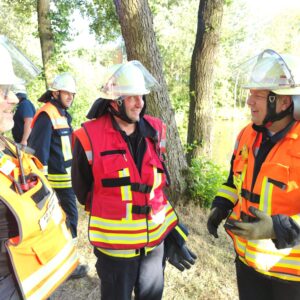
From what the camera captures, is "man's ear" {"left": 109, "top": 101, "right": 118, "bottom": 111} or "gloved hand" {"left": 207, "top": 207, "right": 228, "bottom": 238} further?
"gloved hand" {"left": 207, "top": 207, "right": 228, "bottom": 238}

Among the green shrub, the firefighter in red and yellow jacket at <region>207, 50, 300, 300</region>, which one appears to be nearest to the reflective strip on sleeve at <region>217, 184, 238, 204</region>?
the firefighter in red and yellow jacket at <region>207, 50, 300, 300</region>

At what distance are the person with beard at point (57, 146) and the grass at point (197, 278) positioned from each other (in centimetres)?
18

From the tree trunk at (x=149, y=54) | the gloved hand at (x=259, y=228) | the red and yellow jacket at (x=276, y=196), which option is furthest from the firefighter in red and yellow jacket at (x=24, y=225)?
the tree trunk at (x=149, y=54)

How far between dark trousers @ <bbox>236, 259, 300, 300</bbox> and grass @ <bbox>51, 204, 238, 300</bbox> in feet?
3.01

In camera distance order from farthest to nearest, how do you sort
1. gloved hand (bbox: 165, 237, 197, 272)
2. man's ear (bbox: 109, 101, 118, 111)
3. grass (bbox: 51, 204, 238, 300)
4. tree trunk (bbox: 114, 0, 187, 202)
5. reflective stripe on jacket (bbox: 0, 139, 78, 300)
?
tree trunk (bbox: 114, 0, 187, 202)
grass (bbox: 51, 204, 238, 300)
gloved hand (bbox: 165, 237, 197, 272)
man's ear (bbox: 109, 101, 118, 111)
reflective stripe on jacket (bbox: 0, 139, 78, 300)

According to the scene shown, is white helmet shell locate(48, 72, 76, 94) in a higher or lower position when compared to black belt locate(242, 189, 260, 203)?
higher

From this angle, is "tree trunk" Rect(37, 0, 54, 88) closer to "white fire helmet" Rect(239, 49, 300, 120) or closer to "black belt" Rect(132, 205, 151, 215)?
"black belt" Rect(132, 205, 151, 215)

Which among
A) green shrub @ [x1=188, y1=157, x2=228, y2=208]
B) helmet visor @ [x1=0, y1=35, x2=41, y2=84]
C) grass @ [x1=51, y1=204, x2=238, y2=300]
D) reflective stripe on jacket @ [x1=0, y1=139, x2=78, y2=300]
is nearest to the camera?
reflective stripe on jacket @ [x1=0, y1=139, x2=78, y2=300]

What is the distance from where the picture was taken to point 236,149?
87.4 inches

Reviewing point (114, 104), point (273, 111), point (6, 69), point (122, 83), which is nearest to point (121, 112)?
point (114, 104)

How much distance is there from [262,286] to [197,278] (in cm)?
125

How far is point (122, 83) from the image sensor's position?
214 centimetres

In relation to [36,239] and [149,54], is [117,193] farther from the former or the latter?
[149,54]

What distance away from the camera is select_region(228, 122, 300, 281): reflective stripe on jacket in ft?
5.64
